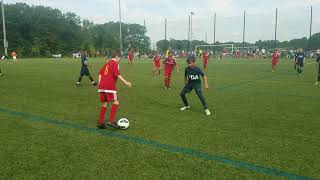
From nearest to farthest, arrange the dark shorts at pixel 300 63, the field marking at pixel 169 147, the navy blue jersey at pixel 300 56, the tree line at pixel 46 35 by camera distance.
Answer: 1. the field marking at pixel 169 147
2. the dark shorts at pixel 300 63
3. the navy blue jersey at pixel 300 56
4. the tree line at pixel 46 35

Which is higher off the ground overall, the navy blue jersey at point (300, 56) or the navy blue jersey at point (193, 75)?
the navy blue jersey at point (300, 56)

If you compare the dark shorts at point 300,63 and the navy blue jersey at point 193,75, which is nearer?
the navy blue jersey at point 193,75

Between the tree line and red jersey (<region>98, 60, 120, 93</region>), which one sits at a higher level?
the tree line

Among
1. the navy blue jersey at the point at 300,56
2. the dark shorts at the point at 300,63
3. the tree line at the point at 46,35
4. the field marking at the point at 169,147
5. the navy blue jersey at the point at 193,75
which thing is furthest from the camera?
the tree line at the point at 46,35

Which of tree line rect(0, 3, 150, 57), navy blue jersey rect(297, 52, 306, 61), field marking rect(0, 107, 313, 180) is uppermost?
tree line rect(0, 3, 150, 57)

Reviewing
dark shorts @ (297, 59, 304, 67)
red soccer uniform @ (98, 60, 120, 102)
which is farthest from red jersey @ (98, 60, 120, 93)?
dark shorts @ (297, 59, 304, 67)

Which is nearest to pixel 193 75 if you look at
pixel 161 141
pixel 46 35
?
pixel 161 141

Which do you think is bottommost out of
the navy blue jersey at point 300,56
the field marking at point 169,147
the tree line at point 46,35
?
the field marking at point 169,147

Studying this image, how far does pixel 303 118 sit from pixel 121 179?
6141mm

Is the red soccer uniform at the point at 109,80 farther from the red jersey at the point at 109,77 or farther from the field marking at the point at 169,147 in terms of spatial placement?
the field marking at the point at 169,147

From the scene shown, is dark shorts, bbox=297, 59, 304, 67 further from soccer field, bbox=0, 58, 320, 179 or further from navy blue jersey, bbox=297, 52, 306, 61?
soccer field, bbox=0, 58, 320, 179

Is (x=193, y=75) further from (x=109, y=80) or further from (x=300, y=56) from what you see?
(x=300, y=56)

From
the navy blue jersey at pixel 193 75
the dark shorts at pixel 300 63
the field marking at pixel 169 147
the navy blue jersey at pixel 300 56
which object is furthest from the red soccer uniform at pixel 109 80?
the navy blue jersey at pixel 300 56

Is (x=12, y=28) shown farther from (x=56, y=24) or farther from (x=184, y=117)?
(x=184, y=117)
